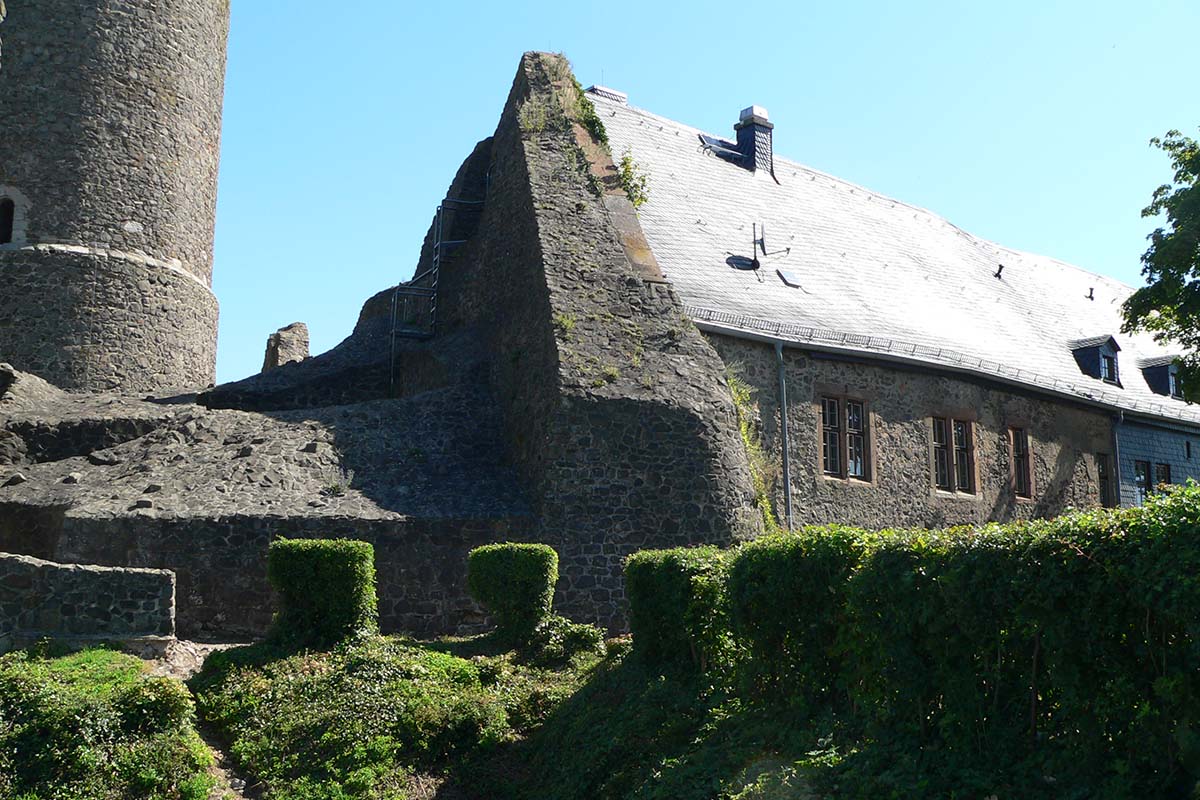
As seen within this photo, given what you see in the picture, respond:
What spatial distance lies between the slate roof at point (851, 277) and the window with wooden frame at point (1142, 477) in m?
1.16

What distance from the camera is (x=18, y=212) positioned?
20.7 meters

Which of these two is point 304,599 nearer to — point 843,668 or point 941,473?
point 843,668

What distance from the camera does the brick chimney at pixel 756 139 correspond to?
26.8 metres

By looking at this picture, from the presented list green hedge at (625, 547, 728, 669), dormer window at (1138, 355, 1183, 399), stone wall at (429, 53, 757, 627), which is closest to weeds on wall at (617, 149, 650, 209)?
stone wall at (429, 53, 757, 627)

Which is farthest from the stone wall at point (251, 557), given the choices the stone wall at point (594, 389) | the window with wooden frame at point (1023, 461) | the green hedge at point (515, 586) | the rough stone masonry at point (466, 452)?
the window with wooden frame at point (1023, 461)

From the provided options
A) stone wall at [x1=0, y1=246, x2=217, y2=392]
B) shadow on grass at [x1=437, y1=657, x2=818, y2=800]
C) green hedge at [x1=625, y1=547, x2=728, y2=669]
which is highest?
stone wall at [x1=0, y1=246, x2=217, y2=392]

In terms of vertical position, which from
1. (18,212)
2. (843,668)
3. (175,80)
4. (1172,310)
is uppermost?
(175,80)

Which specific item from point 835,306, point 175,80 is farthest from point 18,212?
point 835,306

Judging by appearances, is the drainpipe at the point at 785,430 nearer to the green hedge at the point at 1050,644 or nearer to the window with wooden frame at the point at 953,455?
the window with wooden frame at the point at 953,455

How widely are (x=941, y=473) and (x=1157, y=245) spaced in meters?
5.54

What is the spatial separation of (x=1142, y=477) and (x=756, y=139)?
1160 centimetres

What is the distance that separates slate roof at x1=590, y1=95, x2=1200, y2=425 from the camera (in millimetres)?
20719

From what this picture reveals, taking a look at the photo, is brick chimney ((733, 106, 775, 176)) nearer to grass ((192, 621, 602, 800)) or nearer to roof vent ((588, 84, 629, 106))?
roof vent ((588, 84, 629, 106))

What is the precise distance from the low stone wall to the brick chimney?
18593 millimetres
